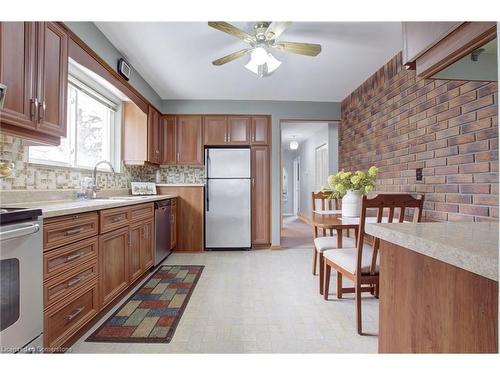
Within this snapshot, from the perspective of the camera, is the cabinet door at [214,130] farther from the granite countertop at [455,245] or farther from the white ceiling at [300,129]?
the granite countertop at [455,245]

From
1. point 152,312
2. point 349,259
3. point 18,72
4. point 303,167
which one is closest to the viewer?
point 18,72

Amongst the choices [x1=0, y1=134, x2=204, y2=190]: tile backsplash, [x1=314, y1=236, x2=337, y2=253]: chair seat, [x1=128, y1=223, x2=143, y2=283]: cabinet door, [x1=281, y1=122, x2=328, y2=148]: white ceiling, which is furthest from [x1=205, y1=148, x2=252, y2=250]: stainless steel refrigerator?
[x1=281, y1=122, x2=328, y2=148]: white ceiling

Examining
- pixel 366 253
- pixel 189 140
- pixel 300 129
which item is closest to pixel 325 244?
pixel 366 253

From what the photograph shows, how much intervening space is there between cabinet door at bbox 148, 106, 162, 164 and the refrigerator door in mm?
895

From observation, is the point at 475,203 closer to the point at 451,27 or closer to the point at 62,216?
the point at 451,27

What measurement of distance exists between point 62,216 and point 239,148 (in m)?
2.91

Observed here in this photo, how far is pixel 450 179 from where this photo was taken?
6.74 feet

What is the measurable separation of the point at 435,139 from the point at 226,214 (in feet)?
9.24

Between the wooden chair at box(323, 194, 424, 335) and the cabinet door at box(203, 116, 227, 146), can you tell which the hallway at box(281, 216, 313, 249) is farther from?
the wooden chair at box(323, 194, 424, 335)

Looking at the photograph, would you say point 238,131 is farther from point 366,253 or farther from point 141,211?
point 366,253

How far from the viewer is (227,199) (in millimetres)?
4102

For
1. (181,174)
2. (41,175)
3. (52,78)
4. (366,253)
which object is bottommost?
(366,253)

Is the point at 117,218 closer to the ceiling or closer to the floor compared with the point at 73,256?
closer to the ceiling

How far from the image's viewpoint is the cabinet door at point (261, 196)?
4.24 meters
